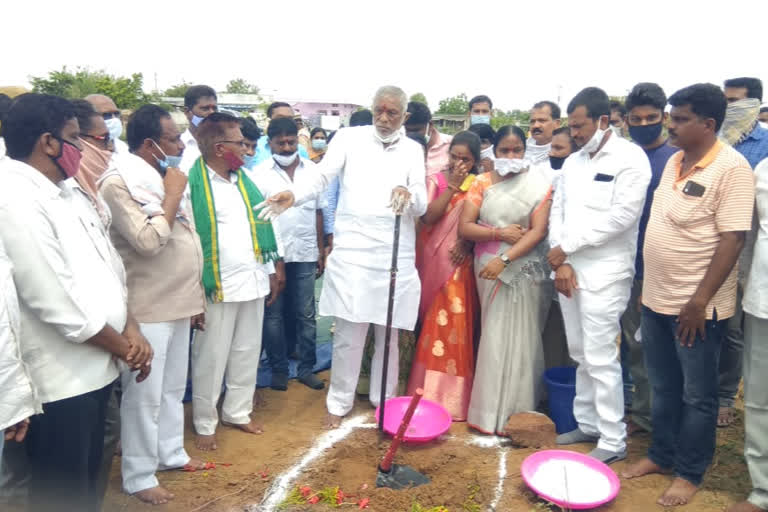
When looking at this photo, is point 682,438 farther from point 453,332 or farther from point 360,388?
point 360,388

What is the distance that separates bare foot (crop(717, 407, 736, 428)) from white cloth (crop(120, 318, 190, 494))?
3730 mm

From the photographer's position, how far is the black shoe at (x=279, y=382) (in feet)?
16.5

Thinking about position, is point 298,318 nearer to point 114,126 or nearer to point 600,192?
point 114,126

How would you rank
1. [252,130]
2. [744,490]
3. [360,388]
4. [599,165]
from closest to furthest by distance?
[744,490], [599,165], [360,388], [252,130]

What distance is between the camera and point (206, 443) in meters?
3.97

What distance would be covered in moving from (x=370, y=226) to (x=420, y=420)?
1.44 metres

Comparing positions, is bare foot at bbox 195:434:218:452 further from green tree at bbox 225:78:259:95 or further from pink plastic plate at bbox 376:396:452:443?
green tree at bbox 225:78:259:95

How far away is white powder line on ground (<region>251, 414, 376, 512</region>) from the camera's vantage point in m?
3.35

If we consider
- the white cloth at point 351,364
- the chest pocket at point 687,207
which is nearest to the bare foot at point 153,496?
the white cloth at point 351,364

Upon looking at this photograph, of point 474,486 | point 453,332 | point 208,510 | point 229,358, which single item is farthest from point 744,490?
point 229,358

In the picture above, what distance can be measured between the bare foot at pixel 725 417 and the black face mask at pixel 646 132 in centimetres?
204

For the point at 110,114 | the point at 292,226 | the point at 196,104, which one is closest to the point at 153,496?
the point at 292,226

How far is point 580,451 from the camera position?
3.90 meters

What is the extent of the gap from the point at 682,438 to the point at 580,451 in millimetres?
745
